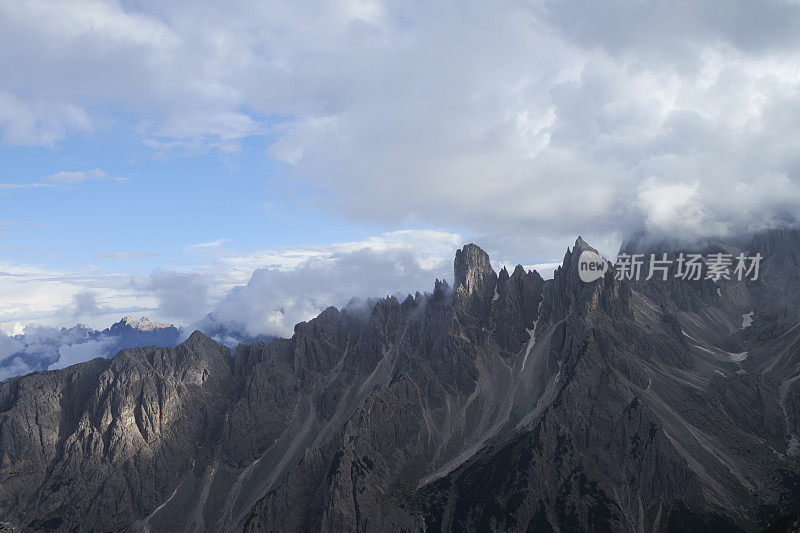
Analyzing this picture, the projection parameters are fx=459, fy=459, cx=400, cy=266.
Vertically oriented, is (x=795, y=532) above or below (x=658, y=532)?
above

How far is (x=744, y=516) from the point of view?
623 feet

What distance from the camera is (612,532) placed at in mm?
198625

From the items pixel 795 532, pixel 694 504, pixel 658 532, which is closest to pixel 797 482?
pixel 694 504

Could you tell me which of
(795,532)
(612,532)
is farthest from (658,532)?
(795,532)

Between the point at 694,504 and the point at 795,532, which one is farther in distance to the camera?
the point at 694,504

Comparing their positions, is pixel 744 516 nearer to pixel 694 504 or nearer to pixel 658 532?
pixel 694 504

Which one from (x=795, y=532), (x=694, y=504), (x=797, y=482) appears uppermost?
(x=795, y=532)

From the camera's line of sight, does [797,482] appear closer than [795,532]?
No

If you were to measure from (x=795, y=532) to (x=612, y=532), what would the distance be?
19230 cm

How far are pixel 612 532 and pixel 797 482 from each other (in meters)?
82.8

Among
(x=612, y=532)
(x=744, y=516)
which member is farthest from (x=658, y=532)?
(x=744, y=516)

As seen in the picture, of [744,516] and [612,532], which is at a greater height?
[744,516]

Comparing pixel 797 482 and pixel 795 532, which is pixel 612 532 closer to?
pixel 797 482

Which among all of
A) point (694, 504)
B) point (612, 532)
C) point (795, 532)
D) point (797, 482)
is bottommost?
point (612, 532)
